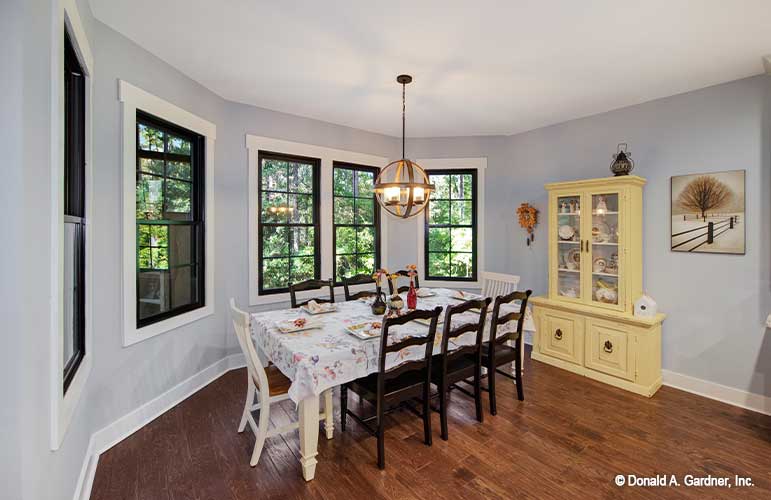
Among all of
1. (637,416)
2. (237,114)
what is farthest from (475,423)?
(237,114)

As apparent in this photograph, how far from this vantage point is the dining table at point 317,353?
211cm

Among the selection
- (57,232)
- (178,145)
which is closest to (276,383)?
(57,232)

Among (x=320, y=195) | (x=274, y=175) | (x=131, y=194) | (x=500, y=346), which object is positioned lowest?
(x=500, y=346)

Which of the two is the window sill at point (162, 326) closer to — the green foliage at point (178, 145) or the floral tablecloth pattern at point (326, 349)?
the floral tablecloth pattern at point (326, 349)

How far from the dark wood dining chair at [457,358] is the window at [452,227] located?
2204 millimetres

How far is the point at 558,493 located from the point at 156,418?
2.91m

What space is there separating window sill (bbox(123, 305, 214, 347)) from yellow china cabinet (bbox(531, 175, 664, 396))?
353 cm

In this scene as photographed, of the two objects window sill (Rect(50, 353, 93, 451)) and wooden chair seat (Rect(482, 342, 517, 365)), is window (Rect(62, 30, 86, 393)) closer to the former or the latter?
window sill (Rect(50, 353, 93, 451))

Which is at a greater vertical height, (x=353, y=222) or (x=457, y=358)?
(x=353, y=222)

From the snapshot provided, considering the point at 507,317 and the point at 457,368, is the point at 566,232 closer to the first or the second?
the point at 507,317

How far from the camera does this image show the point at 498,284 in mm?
4043

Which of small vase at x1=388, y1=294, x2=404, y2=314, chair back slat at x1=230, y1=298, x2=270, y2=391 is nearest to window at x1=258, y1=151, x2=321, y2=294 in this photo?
small vase at x1=388, y1=294, x2=404, y2=314

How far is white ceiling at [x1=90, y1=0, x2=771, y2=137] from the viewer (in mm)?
2193

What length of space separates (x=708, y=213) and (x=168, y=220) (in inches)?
190
